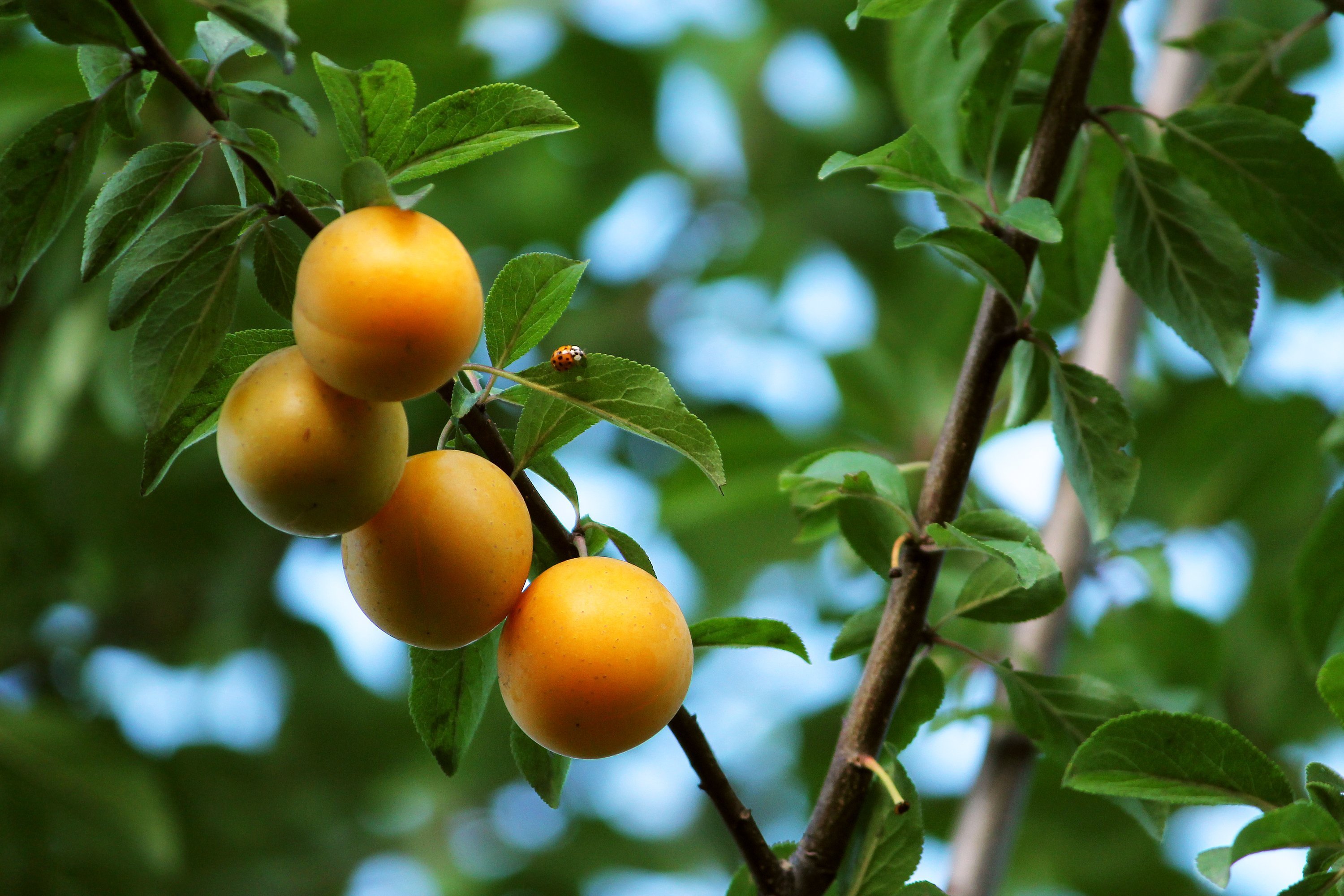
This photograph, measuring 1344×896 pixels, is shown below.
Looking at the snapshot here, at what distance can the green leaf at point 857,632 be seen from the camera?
901 mm

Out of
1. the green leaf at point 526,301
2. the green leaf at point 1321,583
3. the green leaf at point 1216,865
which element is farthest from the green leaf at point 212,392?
the green leaf at point 1321,583

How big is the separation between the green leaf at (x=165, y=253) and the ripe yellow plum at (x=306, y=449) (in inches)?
2.9

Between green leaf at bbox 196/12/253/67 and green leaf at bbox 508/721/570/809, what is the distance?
17.9 inches

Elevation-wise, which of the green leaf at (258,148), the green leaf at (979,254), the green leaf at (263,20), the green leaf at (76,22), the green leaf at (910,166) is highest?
the green leaf at (263,20)

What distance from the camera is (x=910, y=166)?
0.78 m

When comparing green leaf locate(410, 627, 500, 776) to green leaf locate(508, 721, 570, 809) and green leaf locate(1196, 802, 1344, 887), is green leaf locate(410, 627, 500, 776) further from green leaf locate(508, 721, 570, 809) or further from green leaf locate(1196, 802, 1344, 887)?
green leaf locate(1196, 802, 1344, 887)

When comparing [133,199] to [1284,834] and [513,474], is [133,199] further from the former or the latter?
[1284,834]

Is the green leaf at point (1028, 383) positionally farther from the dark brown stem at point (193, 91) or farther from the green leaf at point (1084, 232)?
the dark brown stem at point (193, 91)

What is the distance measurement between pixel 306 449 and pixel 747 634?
1.08ft

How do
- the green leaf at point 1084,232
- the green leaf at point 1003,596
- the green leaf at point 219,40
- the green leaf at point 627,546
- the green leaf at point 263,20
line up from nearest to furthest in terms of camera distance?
the green leaf at point 263,20
the green leaf at point 219,40
the green leaf at point 627,546
the green leaf at point 1003,596
the green leaf at point 1084,232

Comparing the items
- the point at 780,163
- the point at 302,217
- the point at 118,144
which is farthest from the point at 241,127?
the point at 780,163

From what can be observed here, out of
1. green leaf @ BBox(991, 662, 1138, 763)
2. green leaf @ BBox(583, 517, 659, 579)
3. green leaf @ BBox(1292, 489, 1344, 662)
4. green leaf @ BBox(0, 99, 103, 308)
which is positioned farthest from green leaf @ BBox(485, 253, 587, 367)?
green leaf @ BBox(1292, 489, 1344, 662)

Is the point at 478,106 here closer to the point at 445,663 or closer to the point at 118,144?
the point at 445,663

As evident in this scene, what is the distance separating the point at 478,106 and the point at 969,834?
0.93 meters
